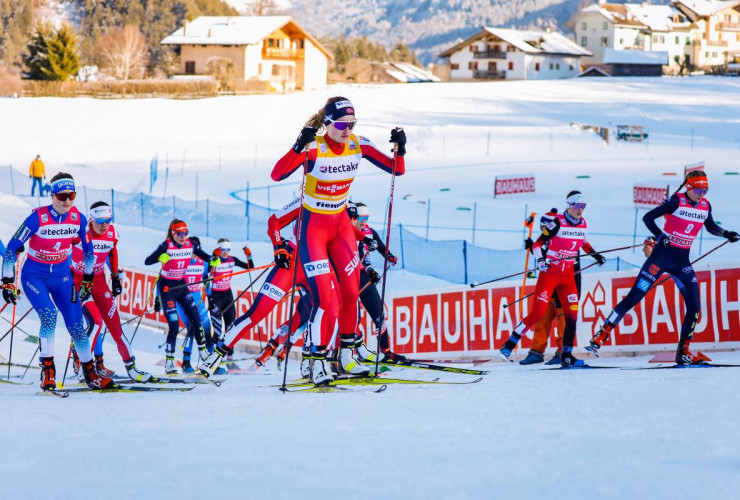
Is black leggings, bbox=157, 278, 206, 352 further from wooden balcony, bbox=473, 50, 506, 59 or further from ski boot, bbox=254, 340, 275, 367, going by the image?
wooden balcony, bbox=473, 50, 506, 59

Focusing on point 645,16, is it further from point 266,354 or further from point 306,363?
point 306,363

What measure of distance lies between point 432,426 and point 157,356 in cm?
962

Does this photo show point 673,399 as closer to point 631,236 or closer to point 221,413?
point 221,413

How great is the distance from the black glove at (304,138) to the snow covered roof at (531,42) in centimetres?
9346

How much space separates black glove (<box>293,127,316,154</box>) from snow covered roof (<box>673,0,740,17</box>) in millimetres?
119995

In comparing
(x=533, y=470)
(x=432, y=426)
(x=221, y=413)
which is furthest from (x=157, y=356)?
(x=533, y=470)

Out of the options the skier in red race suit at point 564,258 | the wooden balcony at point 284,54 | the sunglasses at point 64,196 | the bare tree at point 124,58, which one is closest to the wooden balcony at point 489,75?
the wooden balcony at point 284,54

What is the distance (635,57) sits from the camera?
102750 mm

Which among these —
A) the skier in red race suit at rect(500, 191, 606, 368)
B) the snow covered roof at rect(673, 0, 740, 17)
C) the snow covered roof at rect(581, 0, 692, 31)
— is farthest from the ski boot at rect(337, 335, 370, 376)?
the snow covered roof at rect(673, 0, 740, 17)

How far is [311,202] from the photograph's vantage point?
318 inches

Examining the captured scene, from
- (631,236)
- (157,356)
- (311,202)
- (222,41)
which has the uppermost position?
(222,41)

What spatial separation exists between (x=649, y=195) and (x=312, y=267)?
20.2 m

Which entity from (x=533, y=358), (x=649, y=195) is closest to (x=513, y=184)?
(x=649, y=195)

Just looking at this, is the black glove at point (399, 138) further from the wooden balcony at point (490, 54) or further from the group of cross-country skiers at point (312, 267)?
the wooden balcony at point (490, 54)
